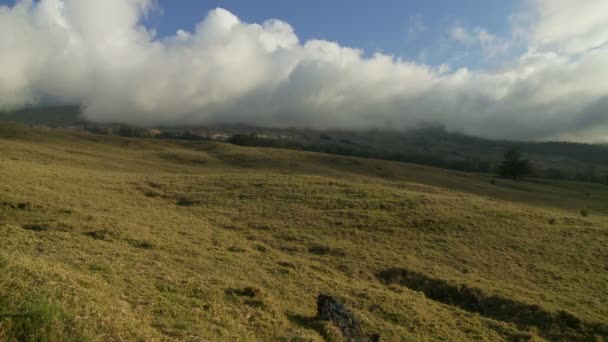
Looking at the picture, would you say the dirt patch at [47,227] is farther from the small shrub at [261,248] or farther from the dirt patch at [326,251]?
the dirt patch at [326,251]

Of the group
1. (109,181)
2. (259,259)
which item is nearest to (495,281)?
(259,259)

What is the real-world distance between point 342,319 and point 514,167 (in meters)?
95.7

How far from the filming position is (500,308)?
1766 centimetres

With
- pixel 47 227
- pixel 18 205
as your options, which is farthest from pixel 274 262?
pixel 18 205

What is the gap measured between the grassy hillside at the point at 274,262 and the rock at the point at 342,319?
1.69 feet

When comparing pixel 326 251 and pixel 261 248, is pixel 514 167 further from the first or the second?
pixel 261 248

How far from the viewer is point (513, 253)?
989 inches

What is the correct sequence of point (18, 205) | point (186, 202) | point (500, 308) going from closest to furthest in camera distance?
point (500, 308)
point (18, 205)
point (186, 202)

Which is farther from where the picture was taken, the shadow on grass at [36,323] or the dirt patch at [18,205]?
the dirt patch at [18,205]

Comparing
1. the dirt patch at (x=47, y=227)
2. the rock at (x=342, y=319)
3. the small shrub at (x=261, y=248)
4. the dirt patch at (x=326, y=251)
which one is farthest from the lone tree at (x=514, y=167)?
the dirt patch at (x=47, y=227)

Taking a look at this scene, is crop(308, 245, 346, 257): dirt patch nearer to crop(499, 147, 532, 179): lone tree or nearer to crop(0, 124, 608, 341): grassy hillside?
crop(0, 124, 608, 341): grassy hillside

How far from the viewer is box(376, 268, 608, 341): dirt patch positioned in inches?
628

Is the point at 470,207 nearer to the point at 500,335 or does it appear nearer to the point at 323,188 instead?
the point at 323,188

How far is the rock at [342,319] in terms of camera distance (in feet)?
39.9
